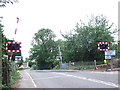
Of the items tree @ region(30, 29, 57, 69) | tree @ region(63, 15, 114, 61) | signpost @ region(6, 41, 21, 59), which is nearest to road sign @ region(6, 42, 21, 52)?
signpost @ region(6, 41, 21, 59)

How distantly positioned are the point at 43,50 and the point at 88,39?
101ft

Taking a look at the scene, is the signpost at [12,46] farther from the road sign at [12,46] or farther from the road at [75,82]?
the road at [75,82]

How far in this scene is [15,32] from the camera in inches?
394

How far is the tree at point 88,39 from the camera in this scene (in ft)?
140

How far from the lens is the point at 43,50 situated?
71.5 metres

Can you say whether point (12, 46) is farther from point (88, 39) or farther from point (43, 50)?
point (43, 50)

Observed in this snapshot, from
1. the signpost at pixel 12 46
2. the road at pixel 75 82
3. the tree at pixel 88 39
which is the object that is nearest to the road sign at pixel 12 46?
the signpost at pixel 12 46

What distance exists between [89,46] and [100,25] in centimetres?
533

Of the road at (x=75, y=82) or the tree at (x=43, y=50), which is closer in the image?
the road at (x=75, y=82)

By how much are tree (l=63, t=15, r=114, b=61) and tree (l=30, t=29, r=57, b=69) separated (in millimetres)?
21575

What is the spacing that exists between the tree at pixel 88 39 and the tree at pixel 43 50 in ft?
70.8

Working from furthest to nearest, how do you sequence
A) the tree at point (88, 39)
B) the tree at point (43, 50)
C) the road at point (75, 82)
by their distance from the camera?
the tree at point (43, 50), the tree at point (88, 39), the road at point (75, 82)

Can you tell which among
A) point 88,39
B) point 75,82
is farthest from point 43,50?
point 75,82

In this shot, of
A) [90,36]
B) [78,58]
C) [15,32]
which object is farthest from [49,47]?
[15,32]
